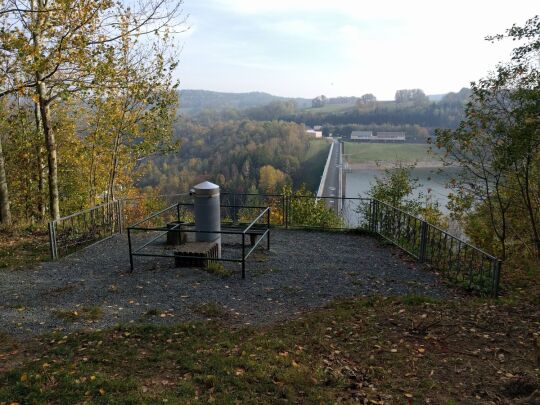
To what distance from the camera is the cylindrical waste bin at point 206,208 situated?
29.1 ft

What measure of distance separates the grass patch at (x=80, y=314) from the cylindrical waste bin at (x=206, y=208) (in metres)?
3.18

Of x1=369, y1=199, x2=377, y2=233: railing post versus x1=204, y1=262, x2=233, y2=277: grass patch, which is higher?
x1=369, y1=199, x2=377, y2=233: railing post

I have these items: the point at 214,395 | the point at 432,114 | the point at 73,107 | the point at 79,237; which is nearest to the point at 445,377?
the point at 214,395

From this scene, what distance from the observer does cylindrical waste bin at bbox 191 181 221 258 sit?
8.87 meters

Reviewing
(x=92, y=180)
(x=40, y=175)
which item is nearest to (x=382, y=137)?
(x=92, y=180)

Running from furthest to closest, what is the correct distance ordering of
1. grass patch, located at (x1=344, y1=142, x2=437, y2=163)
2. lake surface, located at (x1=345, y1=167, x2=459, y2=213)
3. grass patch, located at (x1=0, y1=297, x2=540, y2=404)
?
grass patch, located at (x1=344, y1=142, x2=437, y2=163) < lake surface, located at (x1=345, y1=167, x2=459, y2=213) < grass patch, located at (x1=0, y1=297, x2=540, y2=404)

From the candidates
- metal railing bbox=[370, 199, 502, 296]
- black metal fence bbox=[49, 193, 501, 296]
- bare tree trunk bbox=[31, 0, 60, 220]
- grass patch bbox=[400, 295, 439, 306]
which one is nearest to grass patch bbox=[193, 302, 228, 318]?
grass patch bbox=[400, 295, 439, 306]

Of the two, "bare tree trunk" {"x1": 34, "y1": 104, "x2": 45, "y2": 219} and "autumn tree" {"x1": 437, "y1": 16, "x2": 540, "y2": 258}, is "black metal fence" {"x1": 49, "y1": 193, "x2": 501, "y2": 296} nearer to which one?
"autumn tree" {"x1": 437, "y1": 16, "x2": 540, "y2": 258}

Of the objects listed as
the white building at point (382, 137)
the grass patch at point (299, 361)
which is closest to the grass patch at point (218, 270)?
the grass patch at point (299, 361)

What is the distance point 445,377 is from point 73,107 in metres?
16.0

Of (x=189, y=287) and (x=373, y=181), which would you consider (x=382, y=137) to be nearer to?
(x=373, y=181)

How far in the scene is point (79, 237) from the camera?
405 inches

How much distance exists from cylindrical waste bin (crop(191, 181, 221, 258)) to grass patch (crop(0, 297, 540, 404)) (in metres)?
3.54

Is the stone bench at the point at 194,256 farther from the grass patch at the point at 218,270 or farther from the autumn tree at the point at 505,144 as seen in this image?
the autumn tree at the point at 505,144
